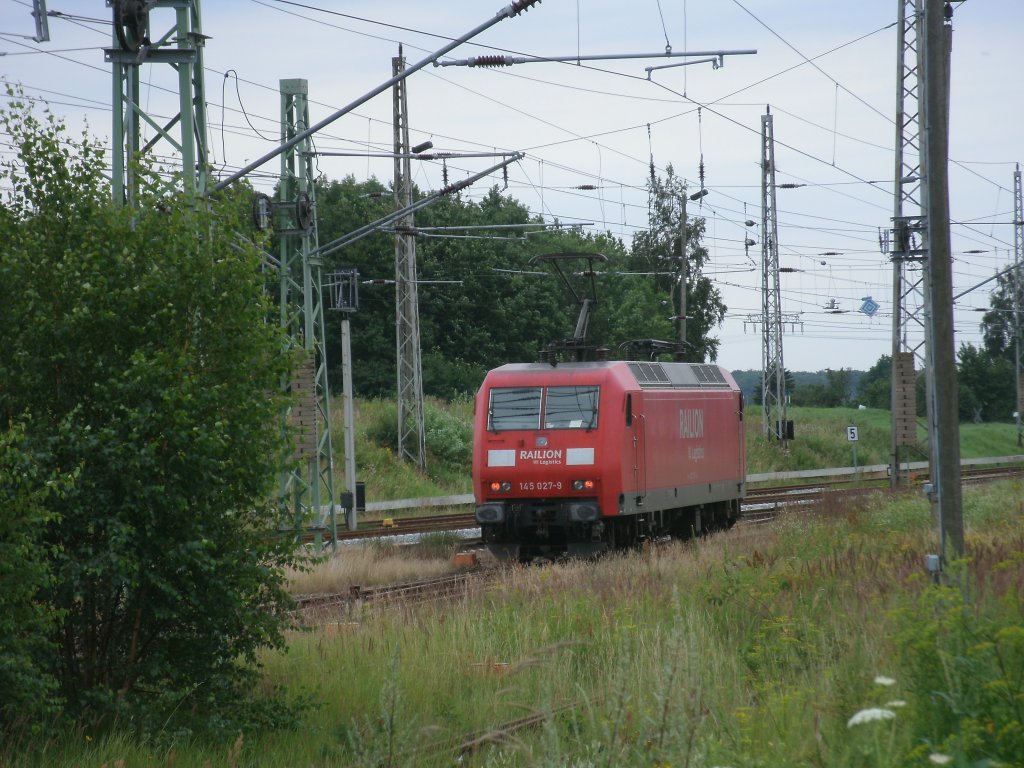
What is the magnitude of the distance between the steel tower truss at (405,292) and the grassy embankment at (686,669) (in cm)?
1476

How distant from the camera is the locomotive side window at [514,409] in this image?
19.7 meters

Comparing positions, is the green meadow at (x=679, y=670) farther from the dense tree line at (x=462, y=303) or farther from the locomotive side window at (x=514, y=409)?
the dense tree line at (x=462, y=303)

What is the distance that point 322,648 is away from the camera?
10984 millimetres

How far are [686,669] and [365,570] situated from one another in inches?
538

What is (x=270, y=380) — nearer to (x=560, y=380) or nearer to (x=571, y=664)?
(x=571, y=664)

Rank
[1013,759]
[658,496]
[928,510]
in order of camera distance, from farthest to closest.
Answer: [658,496] < [928,510] < [1013,759]

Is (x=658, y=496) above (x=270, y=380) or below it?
below

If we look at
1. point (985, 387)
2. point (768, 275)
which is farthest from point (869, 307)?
point (985, 387)

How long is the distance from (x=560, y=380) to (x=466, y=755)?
39.5ft

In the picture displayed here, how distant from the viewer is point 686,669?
539 centimetres

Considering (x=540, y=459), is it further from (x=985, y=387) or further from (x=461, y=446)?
(x=985, y=387)

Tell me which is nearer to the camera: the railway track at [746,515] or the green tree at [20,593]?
the green tree at [20,593]

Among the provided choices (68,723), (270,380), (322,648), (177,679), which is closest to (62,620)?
(68,723)

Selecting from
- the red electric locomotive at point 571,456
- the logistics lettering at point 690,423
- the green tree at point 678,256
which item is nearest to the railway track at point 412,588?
the red electric locomotive at point 571,456
